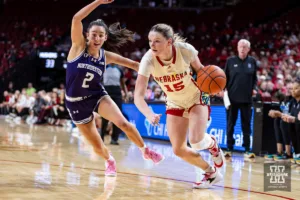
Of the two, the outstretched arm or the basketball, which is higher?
the basketball

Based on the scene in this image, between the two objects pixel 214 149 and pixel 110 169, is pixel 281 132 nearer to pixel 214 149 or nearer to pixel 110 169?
pixel 214 149

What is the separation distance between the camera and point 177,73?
508 centimetres

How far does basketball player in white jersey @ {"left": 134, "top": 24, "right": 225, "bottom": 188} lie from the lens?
4930 mm

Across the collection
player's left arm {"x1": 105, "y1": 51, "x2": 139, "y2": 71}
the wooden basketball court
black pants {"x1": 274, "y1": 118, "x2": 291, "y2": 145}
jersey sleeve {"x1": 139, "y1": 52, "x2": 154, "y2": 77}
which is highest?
player's left arm {"x1": 105, "y1": 51, "x2": 139, "y2": 71}

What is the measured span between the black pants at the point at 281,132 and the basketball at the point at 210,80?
365cm

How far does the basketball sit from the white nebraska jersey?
0.48 ft

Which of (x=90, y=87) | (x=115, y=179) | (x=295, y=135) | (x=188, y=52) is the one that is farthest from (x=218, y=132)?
(x=188, y=52)

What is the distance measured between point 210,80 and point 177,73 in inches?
14.0

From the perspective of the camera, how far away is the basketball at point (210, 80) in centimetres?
504

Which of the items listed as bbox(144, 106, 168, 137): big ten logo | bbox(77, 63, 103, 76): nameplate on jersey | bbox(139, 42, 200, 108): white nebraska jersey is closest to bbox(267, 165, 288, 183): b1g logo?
bbox(139, 42, 200, 108): white nebraska jersey

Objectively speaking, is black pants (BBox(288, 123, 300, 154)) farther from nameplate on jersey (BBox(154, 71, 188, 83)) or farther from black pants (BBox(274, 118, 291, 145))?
nameplate on jersey (BBox(154, 71, 188, 83))

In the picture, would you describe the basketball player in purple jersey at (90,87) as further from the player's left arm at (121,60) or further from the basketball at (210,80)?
the basketball at (210,80)

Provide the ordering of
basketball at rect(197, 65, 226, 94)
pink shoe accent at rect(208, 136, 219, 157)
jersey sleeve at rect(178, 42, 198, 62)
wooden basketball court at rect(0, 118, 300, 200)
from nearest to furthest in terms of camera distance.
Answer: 1. wooden basketball court at rect(0, 118, 300, 200)
2. basketball at rect(197, 65, 226, 94)
3. jersey sleeve at rect(178, 42, 198, 62)
4. pink shoe accent at rect(208, 136, 219, 157)

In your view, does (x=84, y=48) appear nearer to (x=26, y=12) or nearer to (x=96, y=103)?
(x=96, y=103)
